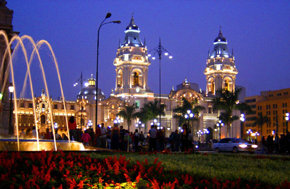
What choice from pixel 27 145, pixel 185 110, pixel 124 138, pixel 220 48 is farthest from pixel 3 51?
pixel 220 48

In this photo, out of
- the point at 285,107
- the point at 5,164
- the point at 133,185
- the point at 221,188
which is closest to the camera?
the point at 221,188

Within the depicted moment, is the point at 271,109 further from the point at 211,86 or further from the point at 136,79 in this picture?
the point at 136,79

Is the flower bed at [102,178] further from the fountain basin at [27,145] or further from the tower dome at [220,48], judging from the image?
the tower dome at [220,48]

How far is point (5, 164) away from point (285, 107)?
11321cm

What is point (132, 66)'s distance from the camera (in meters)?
89.1

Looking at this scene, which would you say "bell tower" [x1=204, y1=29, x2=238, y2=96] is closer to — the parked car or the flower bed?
the parked car

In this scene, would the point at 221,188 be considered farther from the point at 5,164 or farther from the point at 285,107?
the point at 285,107

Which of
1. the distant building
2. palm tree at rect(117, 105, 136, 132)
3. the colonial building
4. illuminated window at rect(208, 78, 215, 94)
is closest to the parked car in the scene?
the colonial building

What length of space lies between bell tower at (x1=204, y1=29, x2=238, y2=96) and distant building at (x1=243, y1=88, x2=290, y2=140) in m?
15.8

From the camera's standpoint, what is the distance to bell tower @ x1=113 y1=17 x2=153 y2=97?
3482 inches

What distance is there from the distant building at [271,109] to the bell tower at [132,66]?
36365 millimetres

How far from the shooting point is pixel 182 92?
89625mm

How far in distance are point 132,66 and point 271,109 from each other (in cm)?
5098

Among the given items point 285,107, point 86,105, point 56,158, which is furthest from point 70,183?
point 285,107
